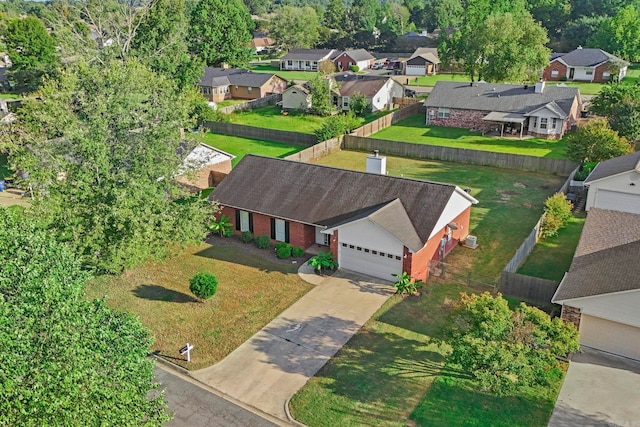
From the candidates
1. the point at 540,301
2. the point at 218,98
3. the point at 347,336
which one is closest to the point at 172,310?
the point at 347,336

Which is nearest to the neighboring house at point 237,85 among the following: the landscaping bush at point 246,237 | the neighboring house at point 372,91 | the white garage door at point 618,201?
the neighboring house at point 372,91

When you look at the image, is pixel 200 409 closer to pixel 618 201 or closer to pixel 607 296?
pixel 607 296

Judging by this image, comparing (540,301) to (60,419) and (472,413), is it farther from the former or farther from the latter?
(60,419)

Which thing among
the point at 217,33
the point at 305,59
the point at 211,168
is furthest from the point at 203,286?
the point at 305,59

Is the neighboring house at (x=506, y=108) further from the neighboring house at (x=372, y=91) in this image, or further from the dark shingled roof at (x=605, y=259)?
the dark shingled roof at (x=605, y=259)

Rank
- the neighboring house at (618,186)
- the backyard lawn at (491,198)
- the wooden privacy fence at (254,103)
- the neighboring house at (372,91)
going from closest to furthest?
the backyard lawn at (491,198) → the neighboring house at (618,186) → the neighboring house at (372,91) → the wooden privacy fence at (254,103)
